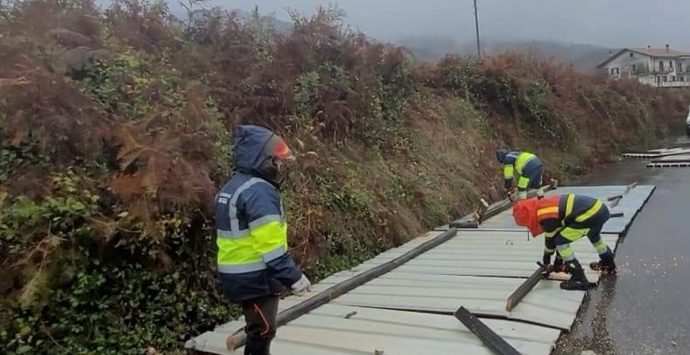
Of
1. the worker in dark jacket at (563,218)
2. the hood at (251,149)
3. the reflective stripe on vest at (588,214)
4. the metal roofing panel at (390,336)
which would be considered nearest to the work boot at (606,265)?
the worker in dark jacket at (563,218)

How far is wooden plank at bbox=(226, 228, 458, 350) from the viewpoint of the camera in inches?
176

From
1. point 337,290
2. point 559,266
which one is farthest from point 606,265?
point 337,290

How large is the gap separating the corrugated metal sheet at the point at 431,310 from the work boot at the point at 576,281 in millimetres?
106

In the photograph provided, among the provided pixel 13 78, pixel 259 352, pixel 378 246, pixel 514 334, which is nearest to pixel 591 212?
pixel 514 334

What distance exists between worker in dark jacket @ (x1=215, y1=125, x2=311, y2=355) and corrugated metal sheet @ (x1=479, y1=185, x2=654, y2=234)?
6401 mm

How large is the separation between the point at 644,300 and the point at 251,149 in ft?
13.5

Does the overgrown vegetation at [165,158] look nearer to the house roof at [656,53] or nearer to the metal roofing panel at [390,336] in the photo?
the metal roofing panel at [390,336]

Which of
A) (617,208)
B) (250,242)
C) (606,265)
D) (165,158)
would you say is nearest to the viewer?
(250,242)

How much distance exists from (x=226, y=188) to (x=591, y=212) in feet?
13.2

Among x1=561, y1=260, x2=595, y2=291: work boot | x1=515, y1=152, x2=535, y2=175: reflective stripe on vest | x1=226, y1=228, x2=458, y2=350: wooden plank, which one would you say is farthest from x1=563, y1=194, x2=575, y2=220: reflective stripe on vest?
x1=515, y1=152, x2=535, y2=175: reflective stripe on vest

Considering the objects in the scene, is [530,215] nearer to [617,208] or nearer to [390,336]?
[390,336]

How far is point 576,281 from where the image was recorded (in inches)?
228

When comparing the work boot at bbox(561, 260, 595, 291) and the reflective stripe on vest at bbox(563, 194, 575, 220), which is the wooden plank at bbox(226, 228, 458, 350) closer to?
the work boot at bbox(561, 260, 595, 291)

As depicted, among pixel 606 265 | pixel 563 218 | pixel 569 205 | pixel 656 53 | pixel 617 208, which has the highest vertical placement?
pixel 656 53
